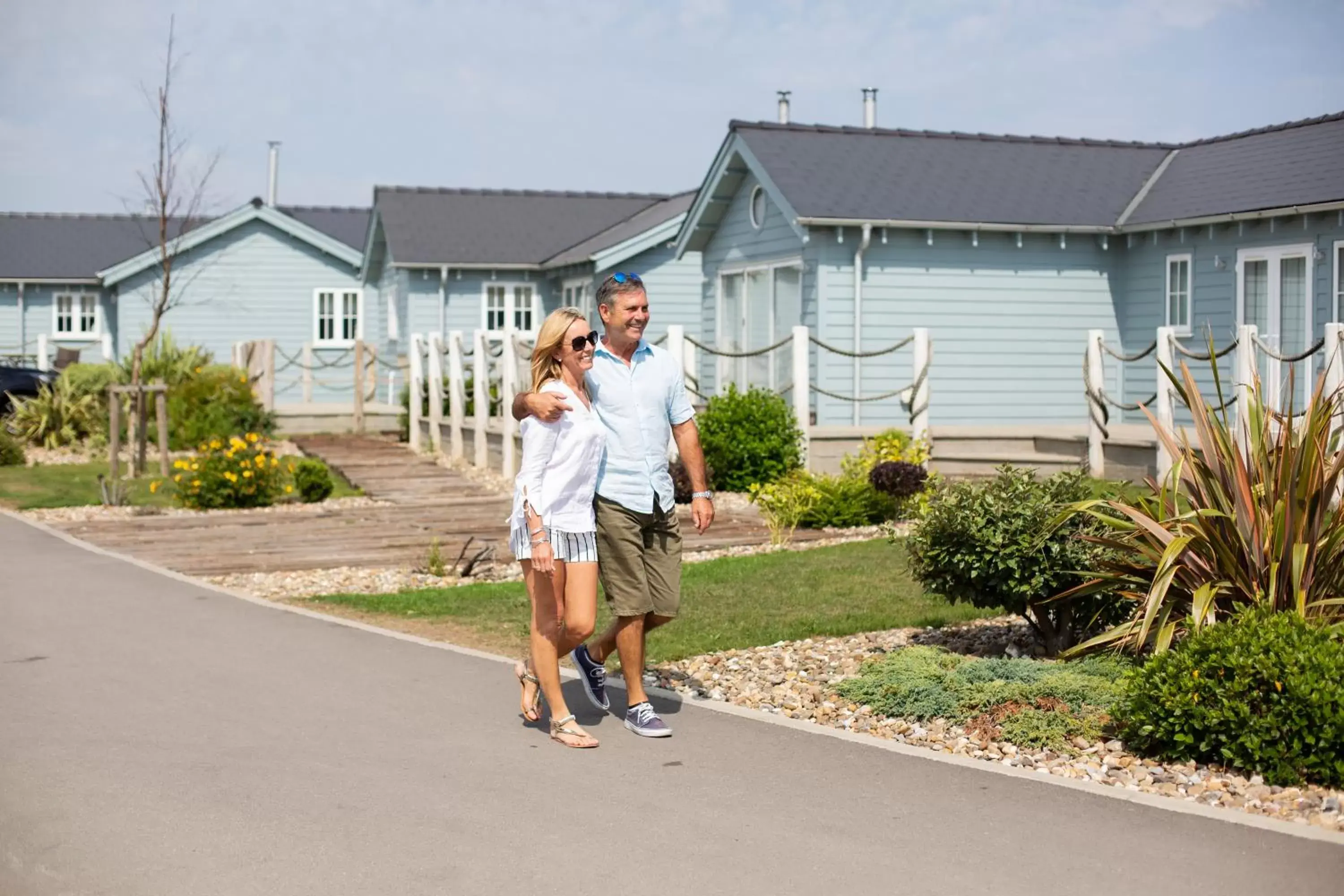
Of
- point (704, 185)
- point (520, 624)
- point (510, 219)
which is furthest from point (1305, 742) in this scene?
point (510, 219)

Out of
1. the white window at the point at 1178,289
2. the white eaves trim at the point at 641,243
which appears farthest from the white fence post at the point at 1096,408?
the white eaves trim at the point at 641,243

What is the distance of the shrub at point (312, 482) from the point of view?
1825cm

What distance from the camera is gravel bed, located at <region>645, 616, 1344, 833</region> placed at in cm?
596

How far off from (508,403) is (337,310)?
835 inches

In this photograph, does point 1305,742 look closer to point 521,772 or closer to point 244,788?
point 521,772

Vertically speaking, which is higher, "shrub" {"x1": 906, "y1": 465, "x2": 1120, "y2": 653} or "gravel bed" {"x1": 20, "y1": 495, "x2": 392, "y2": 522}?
"shrub" {"x1": 906, "y1": 465, "x2": 1120, "y2": 653}

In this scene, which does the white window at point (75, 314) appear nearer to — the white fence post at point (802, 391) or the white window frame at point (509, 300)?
the white window frame at point (509, 300)

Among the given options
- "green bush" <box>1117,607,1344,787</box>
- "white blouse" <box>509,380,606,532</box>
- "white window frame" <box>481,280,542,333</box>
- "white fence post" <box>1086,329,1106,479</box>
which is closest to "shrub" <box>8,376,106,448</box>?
"white window frame" <box>481,280,542,333</box>

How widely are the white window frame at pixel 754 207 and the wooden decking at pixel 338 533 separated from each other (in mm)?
6353

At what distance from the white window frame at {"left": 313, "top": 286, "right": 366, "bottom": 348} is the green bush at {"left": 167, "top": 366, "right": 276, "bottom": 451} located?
49.9ft

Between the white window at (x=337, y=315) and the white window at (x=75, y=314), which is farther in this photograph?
the white window at (x=75, y=314)

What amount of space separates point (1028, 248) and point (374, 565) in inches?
482

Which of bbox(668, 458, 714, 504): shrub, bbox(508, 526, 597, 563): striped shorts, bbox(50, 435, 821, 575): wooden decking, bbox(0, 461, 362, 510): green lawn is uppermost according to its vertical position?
bbox(508, 526, 597, 563): striped shorts

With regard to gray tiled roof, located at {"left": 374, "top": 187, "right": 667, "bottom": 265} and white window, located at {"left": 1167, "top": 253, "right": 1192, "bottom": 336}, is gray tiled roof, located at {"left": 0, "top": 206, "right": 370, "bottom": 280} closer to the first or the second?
gray tiled roof, located at {"left": 374, "top": 187, "right": 667, "bottom": 265}
